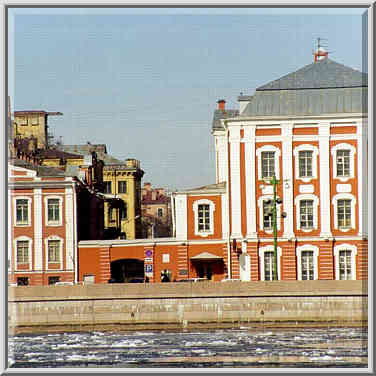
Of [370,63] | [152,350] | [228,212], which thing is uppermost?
[370,63]

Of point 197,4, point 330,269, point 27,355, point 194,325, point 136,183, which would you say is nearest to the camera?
point 197,4

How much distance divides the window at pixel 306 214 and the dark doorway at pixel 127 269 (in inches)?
214

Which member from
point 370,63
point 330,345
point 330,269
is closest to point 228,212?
point 330,269

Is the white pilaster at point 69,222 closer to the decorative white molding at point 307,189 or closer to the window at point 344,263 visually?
the decorative white molding at point 307,189

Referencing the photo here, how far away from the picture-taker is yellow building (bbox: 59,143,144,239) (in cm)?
4012

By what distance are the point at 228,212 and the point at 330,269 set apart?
145 inches

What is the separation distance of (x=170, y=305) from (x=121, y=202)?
13110 millimetres

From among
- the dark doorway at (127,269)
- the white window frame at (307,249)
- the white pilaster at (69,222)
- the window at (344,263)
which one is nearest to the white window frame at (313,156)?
the white window frame at (307,249)

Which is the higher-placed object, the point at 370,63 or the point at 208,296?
the point at 370,63

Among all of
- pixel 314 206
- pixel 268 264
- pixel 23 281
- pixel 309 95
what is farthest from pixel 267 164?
pixel 23 281

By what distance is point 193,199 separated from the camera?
117 ft

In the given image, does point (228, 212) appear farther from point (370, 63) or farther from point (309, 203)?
point (370, 63)

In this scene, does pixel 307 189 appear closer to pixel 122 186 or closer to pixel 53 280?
pixel 53 280

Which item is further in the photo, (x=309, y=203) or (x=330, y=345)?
(x=309, y=203)
